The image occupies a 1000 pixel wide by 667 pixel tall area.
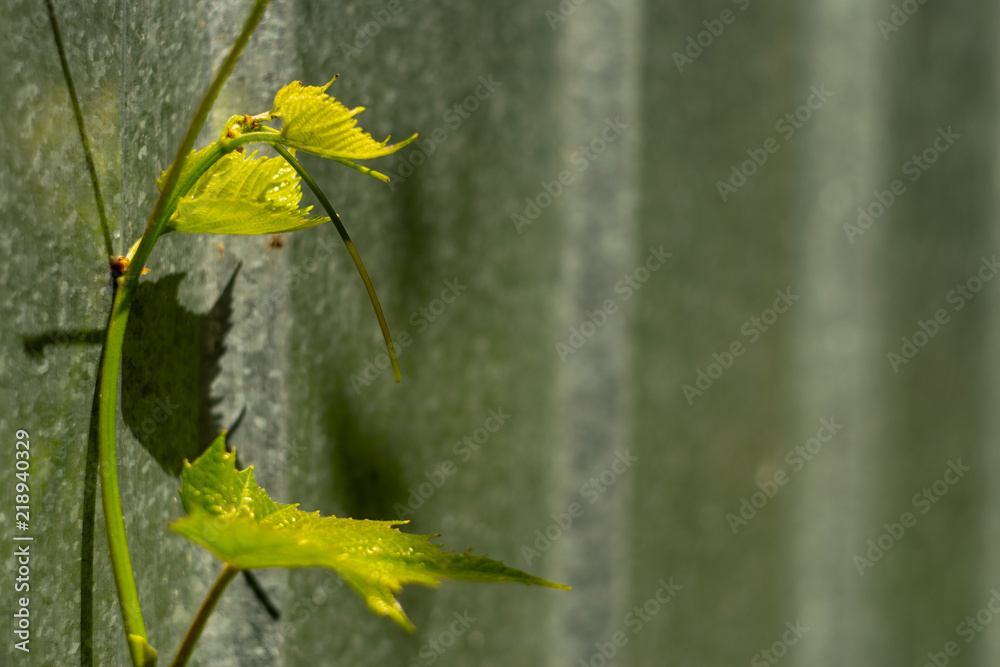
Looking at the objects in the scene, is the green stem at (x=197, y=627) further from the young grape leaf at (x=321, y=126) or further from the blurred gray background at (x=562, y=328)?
the young grape leaf at (x=321, y=126)

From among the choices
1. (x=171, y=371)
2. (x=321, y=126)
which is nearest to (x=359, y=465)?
(x=171, y=371)

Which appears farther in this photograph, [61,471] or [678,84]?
[678,84]

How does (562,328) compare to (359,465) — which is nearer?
(359,465)

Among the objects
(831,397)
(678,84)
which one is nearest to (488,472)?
(678,84)

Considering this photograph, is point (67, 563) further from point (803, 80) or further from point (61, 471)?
point (803, 80)

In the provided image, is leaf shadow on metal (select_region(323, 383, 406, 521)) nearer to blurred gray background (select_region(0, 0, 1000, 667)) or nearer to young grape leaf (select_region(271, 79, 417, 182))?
blurred gray background (select_region(0, 0, 1000, 667))

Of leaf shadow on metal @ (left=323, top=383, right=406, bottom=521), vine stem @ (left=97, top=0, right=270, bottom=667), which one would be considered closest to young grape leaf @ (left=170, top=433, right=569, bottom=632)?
vine stem @ (left=97, top=0, right=270, bottom=667)

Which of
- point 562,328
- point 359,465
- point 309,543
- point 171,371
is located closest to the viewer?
point 309,543

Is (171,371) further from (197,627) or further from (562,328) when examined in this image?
(562,328)
